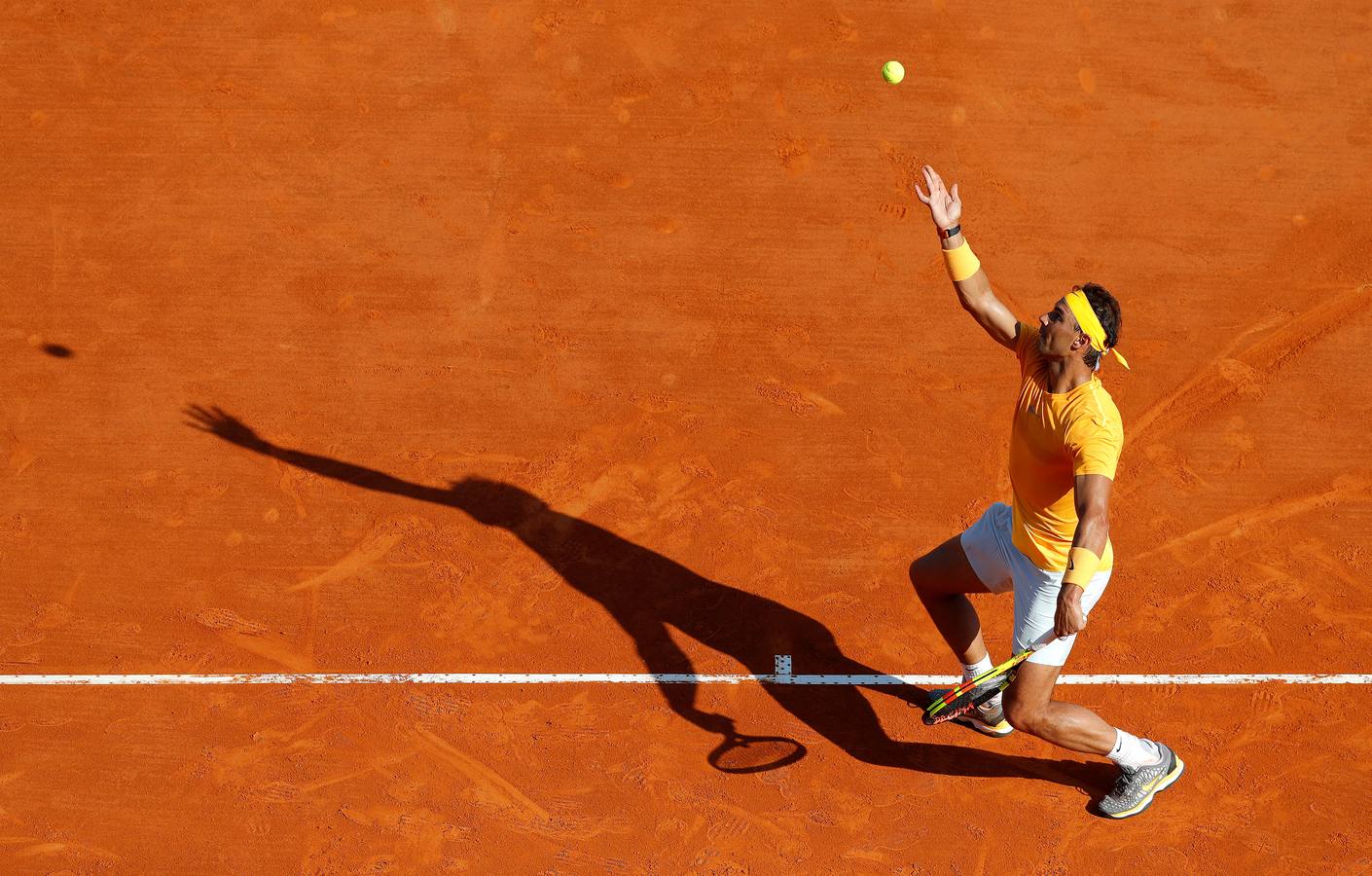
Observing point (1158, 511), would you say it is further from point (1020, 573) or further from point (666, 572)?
point (666, 572)

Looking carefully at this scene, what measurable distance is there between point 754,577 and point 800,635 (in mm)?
438

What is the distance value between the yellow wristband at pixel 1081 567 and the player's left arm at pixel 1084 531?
2 centimetres

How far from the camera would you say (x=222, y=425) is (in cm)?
781

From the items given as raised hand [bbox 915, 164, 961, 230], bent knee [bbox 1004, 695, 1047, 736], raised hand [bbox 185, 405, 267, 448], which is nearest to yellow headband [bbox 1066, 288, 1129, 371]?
raised hand [bbox 915, 164, 961, 230]

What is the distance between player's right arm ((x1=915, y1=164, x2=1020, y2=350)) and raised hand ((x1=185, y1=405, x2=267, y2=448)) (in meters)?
4.36

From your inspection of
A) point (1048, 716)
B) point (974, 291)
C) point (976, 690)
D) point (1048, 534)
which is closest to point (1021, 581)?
point (1048, 534)

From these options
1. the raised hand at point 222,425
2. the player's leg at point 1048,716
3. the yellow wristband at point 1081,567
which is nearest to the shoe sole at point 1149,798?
the player's leg at point 1048,716

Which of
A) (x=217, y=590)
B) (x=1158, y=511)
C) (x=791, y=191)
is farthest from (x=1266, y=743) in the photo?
(x=217, y=590)

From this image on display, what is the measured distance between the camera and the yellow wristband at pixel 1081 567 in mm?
5227

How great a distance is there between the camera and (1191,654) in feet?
22.7

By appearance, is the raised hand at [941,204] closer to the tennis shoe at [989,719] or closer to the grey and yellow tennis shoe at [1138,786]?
the tennis shoe at [989,719]

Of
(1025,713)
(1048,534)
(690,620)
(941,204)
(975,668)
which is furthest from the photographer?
(690,620)

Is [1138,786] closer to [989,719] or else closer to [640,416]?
[989,719]

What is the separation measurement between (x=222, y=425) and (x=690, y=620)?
3.20m
